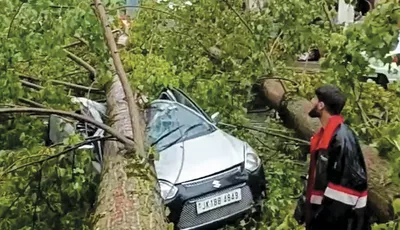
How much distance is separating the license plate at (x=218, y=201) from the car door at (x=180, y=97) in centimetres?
103

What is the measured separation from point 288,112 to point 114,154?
2803 mm

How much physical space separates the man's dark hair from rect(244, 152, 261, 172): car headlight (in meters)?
1.83

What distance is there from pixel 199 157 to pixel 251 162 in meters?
0.52

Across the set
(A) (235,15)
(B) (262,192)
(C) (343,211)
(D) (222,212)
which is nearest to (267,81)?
(A) (235,15)

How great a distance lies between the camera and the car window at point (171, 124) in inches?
248

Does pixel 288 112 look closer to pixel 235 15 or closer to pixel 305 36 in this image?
pixel 305 36

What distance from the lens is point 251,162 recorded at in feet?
21.1

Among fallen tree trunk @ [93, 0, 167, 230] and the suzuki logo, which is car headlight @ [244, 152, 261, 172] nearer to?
the suzuki logo

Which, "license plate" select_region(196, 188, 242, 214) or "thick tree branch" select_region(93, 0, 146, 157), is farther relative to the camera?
"license plate" select_region(196, 188, 242, 214)

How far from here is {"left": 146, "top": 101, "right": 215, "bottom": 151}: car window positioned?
6289mm

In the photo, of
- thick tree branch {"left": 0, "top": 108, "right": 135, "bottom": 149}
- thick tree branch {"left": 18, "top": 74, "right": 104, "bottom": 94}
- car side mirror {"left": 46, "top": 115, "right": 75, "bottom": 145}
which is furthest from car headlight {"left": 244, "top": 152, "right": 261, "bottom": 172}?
thick tree branch {"left": 18, "top": 74, "right": 104, "bottom": 94}

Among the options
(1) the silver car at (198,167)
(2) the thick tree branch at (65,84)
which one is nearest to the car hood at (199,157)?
(1) the silver car at (198,167)

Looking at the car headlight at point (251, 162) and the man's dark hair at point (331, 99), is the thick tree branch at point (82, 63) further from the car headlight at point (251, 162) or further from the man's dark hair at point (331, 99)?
the man's dark hair at point (331, 99)

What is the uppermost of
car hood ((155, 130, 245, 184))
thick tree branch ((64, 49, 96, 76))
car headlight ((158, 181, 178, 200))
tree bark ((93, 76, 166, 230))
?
thick tree branch ((64, 49, 96, 76))
